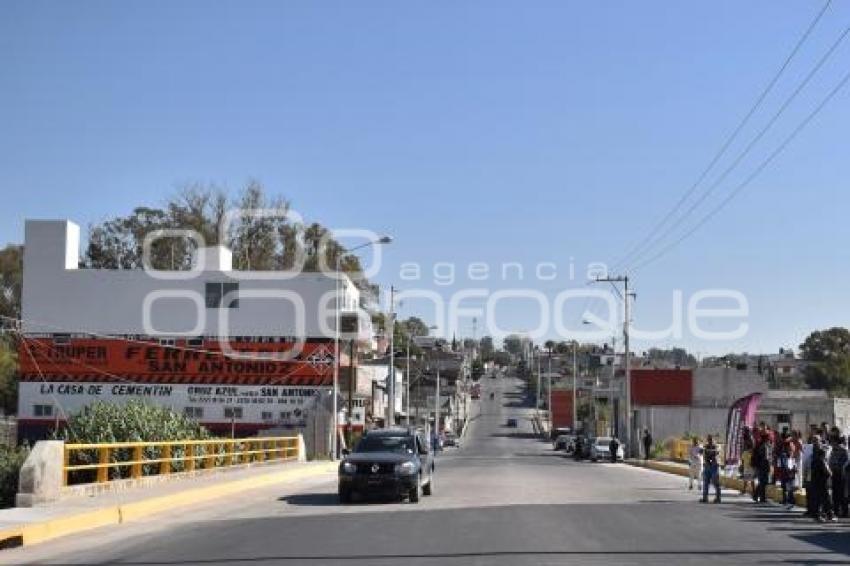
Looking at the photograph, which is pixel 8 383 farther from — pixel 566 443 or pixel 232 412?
pixel 566 443

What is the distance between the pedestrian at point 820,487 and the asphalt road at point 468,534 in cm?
71

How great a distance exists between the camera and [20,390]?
71.8 meters

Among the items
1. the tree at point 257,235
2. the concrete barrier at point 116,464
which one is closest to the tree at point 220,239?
the tree at point 257,235

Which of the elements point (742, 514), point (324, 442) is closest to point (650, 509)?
point (742, 514)

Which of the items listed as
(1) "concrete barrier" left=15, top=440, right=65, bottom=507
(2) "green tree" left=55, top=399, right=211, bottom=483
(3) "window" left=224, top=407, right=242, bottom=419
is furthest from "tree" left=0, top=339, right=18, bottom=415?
(1) "concrete barrier" left=15, top=440, right=65, bottom=507

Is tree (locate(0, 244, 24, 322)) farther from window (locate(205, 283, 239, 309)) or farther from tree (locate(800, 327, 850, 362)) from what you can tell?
tree (locate(800, 327, 850, 362))

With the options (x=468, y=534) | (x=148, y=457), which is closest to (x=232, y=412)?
(x=148, y=457)

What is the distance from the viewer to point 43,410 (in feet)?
235

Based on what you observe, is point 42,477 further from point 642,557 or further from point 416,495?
point 642,557

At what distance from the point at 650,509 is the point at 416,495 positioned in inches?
193

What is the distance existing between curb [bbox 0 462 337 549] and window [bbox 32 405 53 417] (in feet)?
146

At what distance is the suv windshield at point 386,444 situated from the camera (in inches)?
971

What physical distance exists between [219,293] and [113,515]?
2192 inches

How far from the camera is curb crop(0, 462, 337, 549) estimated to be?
620 inches
